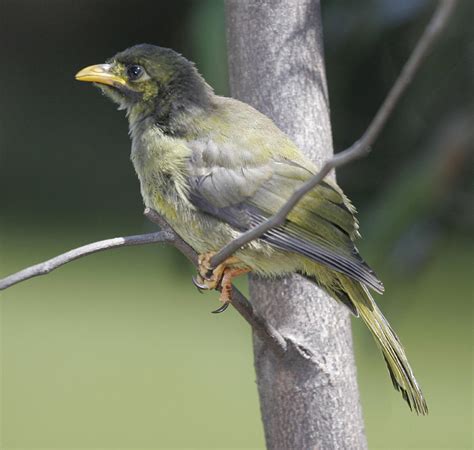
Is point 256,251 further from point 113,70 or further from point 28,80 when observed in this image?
point 28,80

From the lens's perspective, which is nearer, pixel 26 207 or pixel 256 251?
pixel 256 251

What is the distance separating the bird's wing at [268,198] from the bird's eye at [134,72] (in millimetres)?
363

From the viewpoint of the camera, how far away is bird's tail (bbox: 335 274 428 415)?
8.99ft

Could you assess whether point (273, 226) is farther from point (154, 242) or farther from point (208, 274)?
point (208, 274)

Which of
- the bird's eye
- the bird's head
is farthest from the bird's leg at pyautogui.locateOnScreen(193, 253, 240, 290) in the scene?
the bird's eye

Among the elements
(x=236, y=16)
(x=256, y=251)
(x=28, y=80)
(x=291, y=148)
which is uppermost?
(x=236, y=16)

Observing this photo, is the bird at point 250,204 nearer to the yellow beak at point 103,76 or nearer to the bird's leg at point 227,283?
the bird's leg at point 227,283

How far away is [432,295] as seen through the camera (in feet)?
19.4

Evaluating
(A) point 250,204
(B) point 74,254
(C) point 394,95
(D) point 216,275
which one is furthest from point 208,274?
(C) point 394,95

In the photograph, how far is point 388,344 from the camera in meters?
2.76

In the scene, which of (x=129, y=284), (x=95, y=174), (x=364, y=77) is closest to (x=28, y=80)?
(x=95, y=174)

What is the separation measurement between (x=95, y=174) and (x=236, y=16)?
12.8 feet

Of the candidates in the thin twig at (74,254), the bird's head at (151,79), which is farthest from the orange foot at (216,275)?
the bird's head at (151,79)

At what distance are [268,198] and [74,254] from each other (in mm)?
632
